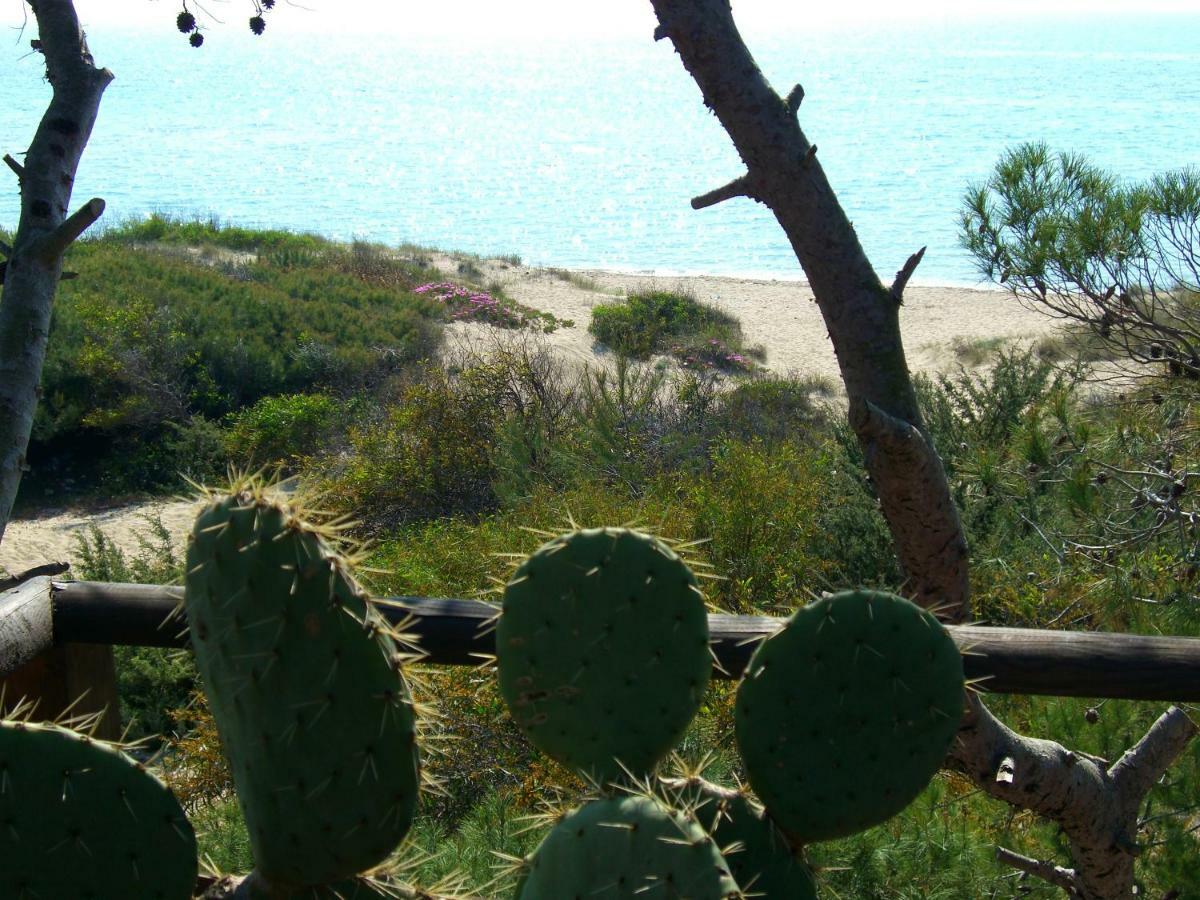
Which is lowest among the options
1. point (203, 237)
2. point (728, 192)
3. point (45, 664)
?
point (45, 664)

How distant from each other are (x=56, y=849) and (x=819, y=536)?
574 cm

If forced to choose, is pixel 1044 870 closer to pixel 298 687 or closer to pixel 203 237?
pixel 298 687

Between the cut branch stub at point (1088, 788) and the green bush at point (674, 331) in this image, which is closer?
the cut branch stub at point (1088, 788)

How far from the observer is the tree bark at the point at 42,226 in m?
2.38

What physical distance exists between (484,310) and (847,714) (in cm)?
1869

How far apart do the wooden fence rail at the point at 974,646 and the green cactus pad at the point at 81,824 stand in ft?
2.13

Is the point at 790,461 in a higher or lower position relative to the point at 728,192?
lower

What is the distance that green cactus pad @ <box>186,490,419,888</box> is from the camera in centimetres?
116

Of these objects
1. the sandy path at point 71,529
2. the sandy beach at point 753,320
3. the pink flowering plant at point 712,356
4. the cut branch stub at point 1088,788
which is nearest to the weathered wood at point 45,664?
the cut branch stub at point 1088,788

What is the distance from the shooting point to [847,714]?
1372mm

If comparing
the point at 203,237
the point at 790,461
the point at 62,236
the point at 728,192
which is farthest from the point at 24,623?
the point at 203,237

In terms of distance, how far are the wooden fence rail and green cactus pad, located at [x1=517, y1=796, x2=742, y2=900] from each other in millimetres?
716

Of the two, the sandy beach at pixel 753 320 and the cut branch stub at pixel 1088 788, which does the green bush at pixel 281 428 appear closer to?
the sandy beach at pixel 753 320

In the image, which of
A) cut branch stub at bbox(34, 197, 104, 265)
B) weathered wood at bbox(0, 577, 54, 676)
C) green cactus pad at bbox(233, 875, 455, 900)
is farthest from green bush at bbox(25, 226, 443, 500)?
green cactus pad at bbox(233, 875, 455, 900)
